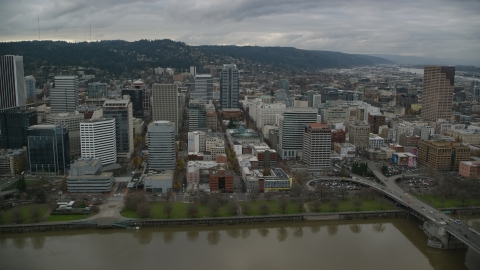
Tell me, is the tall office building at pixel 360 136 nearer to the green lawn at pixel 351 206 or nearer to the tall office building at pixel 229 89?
the green lawn at pixel 351 206

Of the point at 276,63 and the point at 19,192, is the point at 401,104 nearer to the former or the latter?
the point at 19,192

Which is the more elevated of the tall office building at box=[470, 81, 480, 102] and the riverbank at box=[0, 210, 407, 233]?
the tall office building at box=[470, 81, 480, 102]

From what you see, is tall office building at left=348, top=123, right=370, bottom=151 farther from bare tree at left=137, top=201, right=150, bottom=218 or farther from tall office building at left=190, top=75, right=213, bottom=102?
tall office building at left=190, top=75, right=213, bottom=102

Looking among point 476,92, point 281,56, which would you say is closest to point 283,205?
point 476,92

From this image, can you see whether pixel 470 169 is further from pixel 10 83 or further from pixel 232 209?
pixel 10 83

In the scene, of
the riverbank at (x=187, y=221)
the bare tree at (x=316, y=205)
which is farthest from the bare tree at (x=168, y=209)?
the bare tree at (x=316, y=205)

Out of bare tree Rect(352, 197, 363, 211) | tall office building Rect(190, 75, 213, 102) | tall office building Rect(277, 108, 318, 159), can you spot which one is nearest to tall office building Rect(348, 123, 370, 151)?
tall office building Rect(277, 108, 318, 159)
